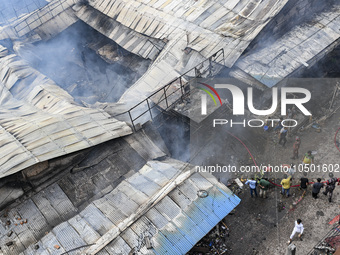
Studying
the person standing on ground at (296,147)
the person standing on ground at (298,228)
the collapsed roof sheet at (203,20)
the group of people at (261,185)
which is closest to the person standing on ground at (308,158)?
the person standing on ground at (296,147)

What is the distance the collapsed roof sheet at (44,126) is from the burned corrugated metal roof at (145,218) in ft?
7.20

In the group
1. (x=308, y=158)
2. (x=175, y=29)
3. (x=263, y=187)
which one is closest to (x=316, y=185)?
(x=308, y=158)

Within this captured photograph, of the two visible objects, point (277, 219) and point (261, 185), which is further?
point (261, 185)

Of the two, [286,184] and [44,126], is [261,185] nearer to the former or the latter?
[286,184]

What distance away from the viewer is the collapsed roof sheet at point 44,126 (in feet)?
45.9

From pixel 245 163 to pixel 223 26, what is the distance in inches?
381

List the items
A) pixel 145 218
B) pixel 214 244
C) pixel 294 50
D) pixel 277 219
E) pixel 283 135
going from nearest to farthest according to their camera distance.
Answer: pixel 145 218 < pixel 214 244 < pixel 277 219 < pixel 283 135 < pixel 294 50

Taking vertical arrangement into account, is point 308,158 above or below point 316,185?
above

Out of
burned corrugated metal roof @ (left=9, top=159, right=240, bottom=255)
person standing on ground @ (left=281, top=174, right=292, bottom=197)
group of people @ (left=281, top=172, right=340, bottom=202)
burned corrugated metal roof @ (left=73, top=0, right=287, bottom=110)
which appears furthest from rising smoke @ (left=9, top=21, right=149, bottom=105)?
group of people @ (left=281, top=172, right=340, bottom=202)

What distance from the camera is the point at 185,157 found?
19375 mm

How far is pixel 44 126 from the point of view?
15.3 metres

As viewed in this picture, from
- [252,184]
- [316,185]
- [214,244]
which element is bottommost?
[214,244]

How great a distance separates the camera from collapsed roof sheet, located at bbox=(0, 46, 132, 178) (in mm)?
13977

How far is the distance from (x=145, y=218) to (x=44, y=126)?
6.38 m
